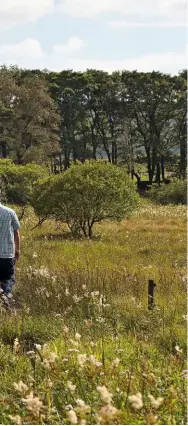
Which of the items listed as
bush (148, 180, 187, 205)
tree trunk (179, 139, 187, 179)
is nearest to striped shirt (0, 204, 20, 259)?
bush (148, 180, 187, 205)

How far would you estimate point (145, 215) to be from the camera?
2814cm

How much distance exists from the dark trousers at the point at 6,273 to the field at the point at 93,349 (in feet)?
1.02

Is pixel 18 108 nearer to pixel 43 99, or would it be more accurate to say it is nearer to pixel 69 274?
pixel 43 99

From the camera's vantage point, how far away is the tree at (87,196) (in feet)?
57.4

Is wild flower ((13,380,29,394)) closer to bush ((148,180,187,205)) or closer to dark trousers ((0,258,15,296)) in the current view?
dark trousers ((0,258,15,296))

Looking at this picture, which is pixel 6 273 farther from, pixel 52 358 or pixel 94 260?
pixel 94 260

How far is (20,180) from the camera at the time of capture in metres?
31.2

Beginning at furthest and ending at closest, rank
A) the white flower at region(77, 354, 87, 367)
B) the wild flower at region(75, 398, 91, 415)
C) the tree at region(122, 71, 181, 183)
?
the tree at region(122, 71, 181, 183)
the white flower at region(77, 354, 87, 367)
the wild flower at region(75, 398, 91, 415)

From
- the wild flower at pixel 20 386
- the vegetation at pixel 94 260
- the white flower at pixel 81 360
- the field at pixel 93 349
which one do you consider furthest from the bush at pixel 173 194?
the wild flower at pixel 20 386

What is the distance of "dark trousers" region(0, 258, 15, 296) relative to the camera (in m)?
6.82

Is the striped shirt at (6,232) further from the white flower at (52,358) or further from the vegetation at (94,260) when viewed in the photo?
the white flower at (52,358)

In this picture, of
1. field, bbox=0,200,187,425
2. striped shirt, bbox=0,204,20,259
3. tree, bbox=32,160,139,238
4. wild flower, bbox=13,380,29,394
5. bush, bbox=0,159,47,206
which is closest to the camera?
wild flower, bbox=13,380,29,394

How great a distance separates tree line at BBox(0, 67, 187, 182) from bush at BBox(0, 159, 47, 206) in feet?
56.7

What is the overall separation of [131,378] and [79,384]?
0.35 meters
